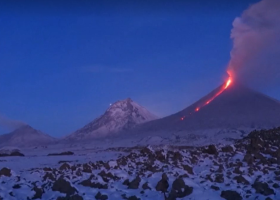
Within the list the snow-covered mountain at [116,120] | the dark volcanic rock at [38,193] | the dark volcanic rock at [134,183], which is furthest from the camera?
the snow-covered mountain at [116,120]

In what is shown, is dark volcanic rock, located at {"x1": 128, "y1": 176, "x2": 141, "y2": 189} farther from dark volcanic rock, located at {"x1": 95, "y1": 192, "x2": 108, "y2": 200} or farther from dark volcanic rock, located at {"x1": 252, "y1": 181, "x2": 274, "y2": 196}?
dark volcanic rock, located at {"x1": 252, "y1": 181, "x2": 274, "y2": 196}

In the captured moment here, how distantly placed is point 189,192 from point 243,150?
20.0 ft

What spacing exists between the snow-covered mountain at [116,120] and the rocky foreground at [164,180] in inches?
1781

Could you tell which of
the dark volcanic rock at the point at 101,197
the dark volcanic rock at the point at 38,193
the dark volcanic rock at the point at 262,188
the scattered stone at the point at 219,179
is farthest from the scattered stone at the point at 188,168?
the dark volcanic rock at the point at 38,193

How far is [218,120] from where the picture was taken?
1763 inches

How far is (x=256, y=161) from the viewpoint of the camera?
516 inches

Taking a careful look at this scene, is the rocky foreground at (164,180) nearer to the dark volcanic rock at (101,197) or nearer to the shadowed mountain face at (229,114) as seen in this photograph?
the dark volcanic rock at (101,197)

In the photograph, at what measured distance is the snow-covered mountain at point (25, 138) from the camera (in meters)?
63.7

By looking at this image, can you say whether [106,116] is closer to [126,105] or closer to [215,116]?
[126,105]

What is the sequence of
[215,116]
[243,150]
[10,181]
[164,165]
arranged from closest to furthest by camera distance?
[10,181] → [164,165] → [243,150] → [215,116]

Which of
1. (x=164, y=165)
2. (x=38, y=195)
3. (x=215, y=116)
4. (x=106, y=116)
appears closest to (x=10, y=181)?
(x=38, y=195)

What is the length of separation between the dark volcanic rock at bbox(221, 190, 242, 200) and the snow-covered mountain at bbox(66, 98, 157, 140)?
49253mm

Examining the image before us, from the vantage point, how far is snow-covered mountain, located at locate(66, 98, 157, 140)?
60681 mm

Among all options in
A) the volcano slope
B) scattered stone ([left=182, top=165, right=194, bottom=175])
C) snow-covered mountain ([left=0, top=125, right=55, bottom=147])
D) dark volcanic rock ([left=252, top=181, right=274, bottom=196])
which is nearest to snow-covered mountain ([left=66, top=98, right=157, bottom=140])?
snow-covered mountain ([left=0, top=125, right=55, bottom=147])
